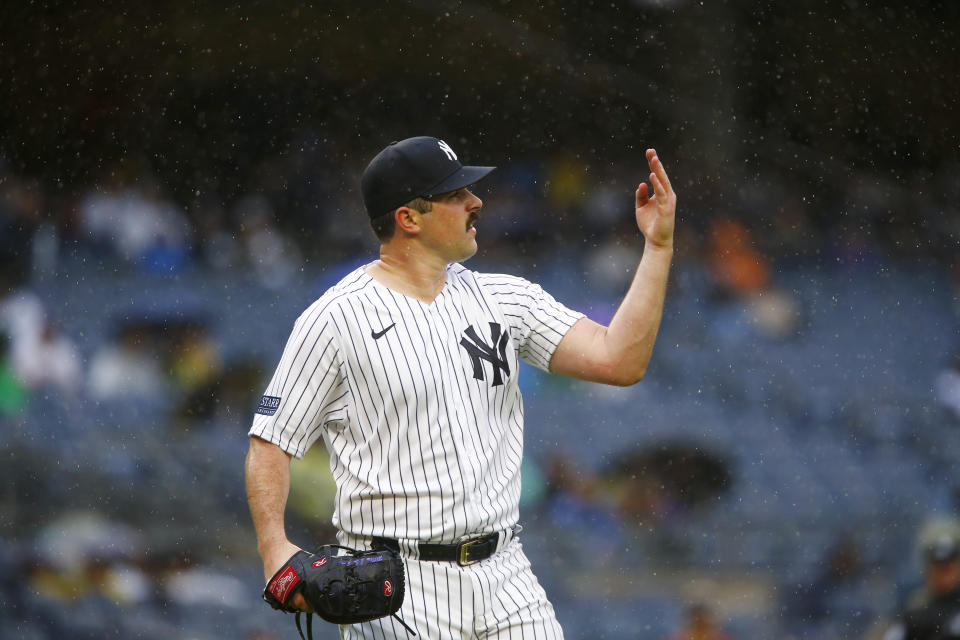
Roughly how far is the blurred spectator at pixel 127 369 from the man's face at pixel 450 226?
4.21 meters

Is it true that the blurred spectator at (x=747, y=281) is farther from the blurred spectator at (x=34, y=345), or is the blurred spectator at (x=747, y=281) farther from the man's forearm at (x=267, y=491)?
the man's forearm at (x=267, y=491)

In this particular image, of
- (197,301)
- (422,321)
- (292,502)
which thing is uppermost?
(197,301)

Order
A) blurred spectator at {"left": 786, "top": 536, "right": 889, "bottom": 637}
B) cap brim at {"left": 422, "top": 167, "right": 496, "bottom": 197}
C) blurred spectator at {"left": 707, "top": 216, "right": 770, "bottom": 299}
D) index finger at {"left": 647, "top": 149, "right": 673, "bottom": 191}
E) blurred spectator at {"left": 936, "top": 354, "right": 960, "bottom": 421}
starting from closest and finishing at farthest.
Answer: index finger at {"left": 647, "top": 149, "right": 673, "bottom": 191} < cap brim at {"left": 422, "top": 167, "right": 496, "bottom": 197} < blurred spectator at {"left": 786, "top": 536, "right": 889, "bottom": 637} < blurred spectator at {"left": 936, "top": 354, "right": 960, "bottom": 421} < blurred spectator at {"left": 707, "top": 216, "right": 770, "bottom": 299}

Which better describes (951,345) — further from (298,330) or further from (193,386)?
(298,330)

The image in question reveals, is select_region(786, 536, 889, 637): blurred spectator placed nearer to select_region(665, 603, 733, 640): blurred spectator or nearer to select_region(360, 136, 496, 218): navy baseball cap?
select_region(665, 603, 733, 640): blurred spectator

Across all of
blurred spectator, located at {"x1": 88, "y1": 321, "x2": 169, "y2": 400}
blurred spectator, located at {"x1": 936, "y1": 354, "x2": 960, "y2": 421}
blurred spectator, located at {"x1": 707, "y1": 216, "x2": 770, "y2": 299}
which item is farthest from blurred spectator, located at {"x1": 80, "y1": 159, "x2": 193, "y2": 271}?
blurred spectator, located at {"x1": 936, "y1": 354, "x2": 960, "y2": 421}

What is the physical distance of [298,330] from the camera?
76.6 inches

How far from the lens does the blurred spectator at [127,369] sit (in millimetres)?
5914

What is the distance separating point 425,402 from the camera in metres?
1.93

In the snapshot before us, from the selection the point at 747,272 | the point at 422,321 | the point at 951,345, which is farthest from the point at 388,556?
the point at 951,345

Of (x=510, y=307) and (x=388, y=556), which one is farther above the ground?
(x=510, y=307)

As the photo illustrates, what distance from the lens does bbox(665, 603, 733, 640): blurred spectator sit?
511cm

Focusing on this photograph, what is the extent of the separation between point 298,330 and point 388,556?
16.7 inches

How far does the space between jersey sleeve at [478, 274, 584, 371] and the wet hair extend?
194mm
